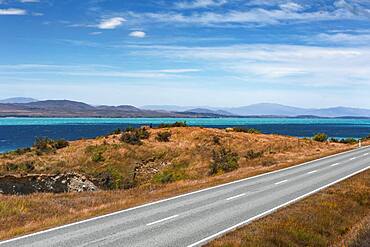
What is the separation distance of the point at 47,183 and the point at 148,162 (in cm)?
1108

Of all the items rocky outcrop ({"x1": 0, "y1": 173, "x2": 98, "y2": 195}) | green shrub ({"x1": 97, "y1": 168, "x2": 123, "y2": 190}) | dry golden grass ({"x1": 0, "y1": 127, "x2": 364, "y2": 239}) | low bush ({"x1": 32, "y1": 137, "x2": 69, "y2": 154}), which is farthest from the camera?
low bush ({"x1": 32, "y1": 137, "x2": 69, "y2": 154})

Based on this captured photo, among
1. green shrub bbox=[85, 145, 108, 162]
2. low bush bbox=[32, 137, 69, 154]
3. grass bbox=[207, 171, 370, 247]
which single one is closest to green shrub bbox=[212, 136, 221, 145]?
green shrub bbox=[85, 145, 108, 162]

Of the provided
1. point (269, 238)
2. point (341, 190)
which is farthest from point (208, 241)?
point (341, 190)

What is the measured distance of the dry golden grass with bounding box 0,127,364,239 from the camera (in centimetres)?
1711

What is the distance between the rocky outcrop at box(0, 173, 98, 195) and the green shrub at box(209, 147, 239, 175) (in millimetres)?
10062

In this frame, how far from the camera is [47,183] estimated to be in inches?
1426

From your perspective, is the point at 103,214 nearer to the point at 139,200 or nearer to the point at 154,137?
the point at 139,200

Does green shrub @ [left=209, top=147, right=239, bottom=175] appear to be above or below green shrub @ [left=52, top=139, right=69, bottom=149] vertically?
below

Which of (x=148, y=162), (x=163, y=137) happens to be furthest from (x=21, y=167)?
(x=163, y=137)

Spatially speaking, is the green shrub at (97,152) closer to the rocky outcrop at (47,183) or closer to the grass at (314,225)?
the rocky outcrop at (47,183)

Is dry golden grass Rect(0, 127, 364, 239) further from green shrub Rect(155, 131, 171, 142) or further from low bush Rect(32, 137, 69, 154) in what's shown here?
low bush Rect(32, 137, 69, 154)

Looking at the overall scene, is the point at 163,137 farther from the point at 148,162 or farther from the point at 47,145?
the point at 47,145

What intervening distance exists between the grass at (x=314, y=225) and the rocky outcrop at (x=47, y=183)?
71.5 feet

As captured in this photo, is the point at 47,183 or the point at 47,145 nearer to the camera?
the point at 47,183
